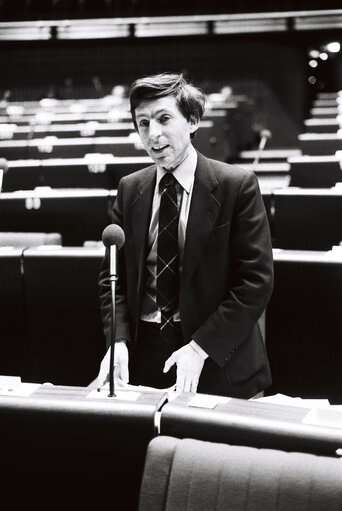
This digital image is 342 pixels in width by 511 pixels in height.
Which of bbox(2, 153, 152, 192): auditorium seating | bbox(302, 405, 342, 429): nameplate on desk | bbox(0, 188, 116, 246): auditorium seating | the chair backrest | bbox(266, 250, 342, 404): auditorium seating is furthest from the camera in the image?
bbox(2, 153, 152, 192): auditorium seating

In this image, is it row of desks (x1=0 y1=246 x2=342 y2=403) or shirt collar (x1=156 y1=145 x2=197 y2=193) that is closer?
shirt collar (x1=156 y1=145 x2=197 y2=193)

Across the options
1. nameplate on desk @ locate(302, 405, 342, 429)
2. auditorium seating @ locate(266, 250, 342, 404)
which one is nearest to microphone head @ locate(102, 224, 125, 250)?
nameplate on desk @ locate(302, 405, 342, 429)

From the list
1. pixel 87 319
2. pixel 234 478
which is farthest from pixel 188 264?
pixel 87 319

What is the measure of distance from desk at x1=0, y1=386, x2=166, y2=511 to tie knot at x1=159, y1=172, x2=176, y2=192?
573 millimetres

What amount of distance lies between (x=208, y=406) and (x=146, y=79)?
0.75 meters

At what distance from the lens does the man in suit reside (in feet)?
5.40

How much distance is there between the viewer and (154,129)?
1.63 meters

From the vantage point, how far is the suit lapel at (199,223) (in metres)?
1.68

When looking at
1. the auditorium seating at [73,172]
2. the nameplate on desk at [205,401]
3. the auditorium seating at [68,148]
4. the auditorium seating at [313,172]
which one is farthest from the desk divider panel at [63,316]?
the auditorium seating at [68,148]

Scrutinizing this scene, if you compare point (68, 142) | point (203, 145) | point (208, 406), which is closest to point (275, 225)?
point (208, 406)

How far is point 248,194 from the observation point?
66.2 inches

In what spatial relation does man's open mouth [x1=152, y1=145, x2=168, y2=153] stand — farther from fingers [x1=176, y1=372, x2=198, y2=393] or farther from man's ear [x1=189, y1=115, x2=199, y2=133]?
fingers [x1=176, y1=372, x2=198, y2=393]

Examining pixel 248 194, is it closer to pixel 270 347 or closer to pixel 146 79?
pixel 146 79

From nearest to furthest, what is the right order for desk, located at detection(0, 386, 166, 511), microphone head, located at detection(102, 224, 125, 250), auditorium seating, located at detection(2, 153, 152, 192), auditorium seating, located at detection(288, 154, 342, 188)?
1. desk, located at detection(0, 386, 166, 511)
2. microphone head, located at detection(102, 224, 125, 250)
3. auditorium seating, located at detection(288, 154, 342, 188)
4. auditorium seating, located at detection(2, 153, 152, 192)
